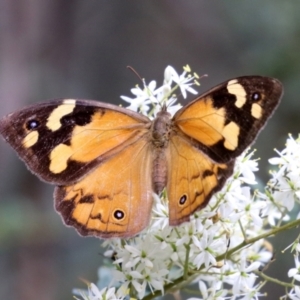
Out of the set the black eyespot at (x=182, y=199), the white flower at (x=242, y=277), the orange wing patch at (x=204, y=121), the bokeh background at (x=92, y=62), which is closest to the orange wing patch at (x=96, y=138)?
the orange wing patch at (x=204, y=121)

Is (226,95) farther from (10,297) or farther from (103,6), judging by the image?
(103,6)

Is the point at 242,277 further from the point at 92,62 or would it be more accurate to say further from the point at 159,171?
the point at 92,62

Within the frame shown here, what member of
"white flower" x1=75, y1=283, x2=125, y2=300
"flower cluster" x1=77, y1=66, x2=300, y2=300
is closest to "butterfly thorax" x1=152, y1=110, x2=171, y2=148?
"flower cluster" x1=77, y1=66, x2=300, y2=300

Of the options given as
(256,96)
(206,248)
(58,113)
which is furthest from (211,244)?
(58,113)

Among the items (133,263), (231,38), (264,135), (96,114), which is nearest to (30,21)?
(231,38)

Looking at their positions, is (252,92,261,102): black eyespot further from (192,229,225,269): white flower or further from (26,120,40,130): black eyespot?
(26,120,40,130): black eyespot

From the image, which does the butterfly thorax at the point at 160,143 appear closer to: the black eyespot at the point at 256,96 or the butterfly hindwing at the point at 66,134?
the butterfly hindwing at the point at 66,134
